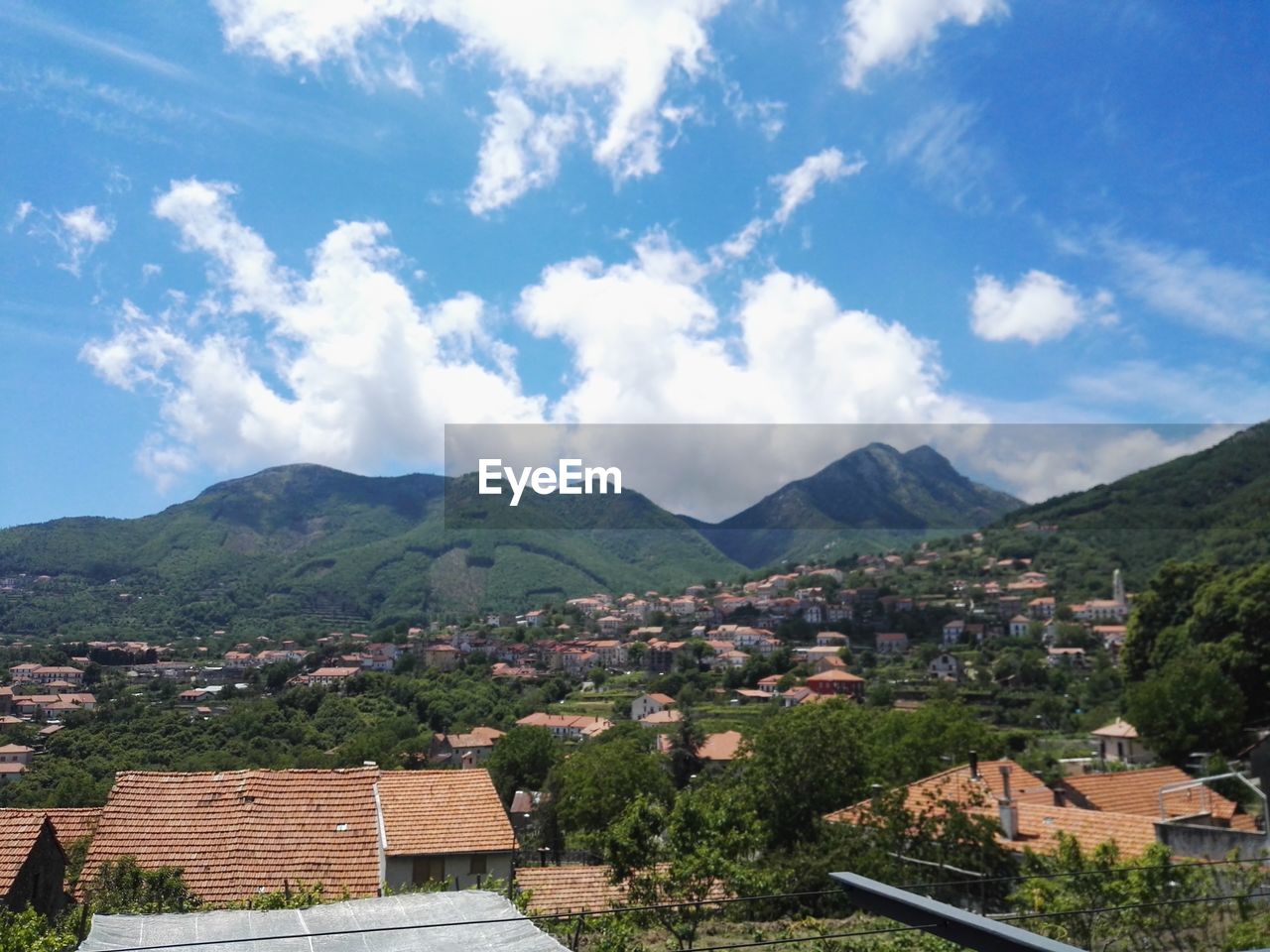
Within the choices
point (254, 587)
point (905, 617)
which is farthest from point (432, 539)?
point (905, 617)

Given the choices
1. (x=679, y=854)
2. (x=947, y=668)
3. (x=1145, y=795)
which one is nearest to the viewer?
(x=679, y=854)

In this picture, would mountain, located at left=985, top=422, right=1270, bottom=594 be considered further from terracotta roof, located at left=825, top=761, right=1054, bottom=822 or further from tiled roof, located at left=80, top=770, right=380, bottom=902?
tiled roof, located at left=80, top=770, right=380, bottom=902

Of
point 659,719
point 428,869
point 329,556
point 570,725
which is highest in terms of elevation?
point 329,556

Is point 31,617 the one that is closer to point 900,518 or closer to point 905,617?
point 905,617

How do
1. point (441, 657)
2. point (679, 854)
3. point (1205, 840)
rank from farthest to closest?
point (441, 657)
point (1205, 840)
point (679, 854)

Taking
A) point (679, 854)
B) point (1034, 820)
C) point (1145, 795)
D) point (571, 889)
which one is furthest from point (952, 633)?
point (679, 854)

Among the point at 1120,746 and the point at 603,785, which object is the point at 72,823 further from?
the point at 1120,746

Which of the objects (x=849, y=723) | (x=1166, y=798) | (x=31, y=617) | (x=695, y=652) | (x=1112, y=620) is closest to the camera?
(x=1166, y=798)
